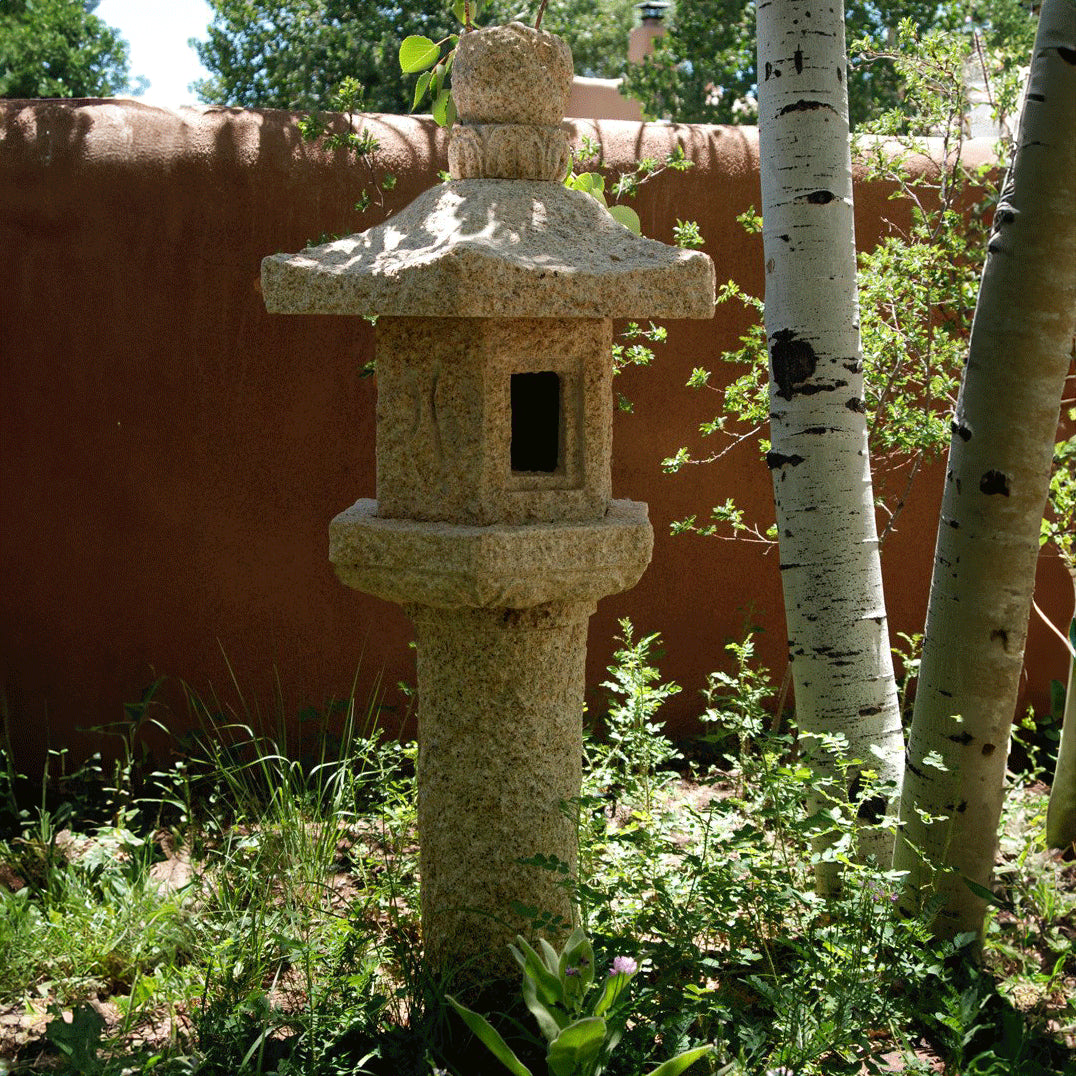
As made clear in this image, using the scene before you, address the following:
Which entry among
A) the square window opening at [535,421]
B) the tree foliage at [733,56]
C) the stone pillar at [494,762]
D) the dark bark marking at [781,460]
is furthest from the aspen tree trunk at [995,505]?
the tree foliage at [733,56]

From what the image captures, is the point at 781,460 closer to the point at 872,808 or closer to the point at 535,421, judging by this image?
the point at 535,421

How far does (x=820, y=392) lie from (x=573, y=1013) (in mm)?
1808

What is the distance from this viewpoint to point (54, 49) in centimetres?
1430

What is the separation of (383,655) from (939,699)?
2.42m

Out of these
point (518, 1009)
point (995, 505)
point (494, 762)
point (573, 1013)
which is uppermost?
point (995, 505)

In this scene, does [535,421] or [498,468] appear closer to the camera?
[498,468]

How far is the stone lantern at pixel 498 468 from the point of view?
285 centimetres

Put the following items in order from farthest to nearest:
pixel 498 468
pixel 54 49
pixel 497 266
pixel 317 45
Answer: pixel 54 49 → pixel 317 45 → pixel 498 468 → pixel 497 266

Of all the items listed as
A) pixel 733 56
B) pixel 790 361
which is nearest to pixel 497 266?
pixel 790 361

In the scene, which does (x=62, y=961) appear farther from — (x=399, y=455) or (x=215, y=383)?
(x=215, y=383)

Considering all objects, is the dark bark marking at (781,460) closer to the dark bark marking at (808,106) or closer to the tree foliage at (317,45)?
the dark bark marking at (808,106)

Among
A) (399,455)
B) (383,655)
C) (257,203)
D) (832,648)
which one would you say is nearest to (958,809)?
(832,648)

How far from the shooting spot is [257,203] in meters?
4.69

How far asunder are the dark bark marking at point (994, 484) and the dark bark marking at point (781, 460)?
1.74ft
